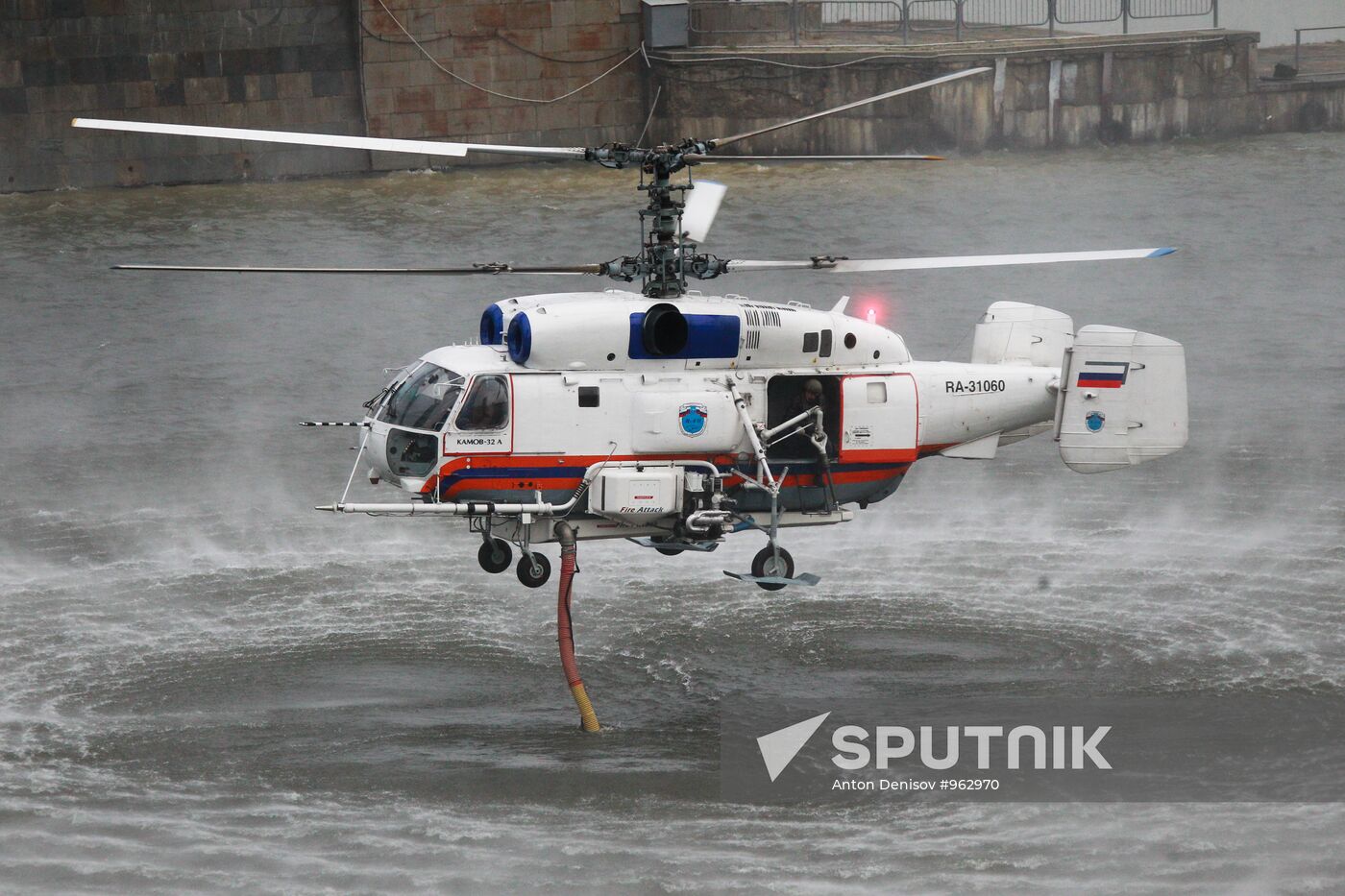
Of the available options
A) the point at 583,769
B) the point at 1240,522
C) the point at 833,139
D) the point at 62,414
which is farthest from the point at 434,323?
the point at 583,769

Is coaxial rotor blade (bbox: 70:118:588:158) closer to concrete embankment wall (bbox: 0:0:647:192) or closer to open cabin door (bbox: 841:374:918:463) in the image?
open cabin door (bbox: 841:374:918:463)

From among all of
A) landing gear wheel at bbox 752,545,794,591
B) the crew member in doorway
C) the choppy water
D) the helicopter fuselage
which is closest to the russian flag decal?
the helicopter fuselage

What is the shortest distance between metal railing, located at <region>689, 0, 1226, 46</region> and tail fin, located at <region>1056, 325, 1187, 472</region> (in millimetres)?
28302

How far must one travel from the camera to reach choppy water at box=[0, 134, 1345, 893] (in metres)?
17.2

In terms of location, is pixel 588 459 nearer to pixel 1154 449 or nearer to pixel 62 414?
pixel 1154 449

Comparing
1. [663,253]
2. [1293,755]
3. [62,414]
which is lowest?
[1293,755]

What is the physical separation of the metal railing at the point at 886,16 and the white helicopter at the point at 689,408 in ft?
91.8

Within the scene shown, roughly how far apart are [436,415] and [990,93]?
31.2m

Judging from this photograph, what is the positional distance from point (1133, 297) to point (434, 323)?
14.5 m

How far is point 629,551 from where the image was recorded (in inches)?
993

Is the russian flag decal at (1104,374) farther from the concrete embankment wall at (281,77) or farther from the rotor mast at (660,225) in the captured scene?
the concrete embankment wall at (281,77)

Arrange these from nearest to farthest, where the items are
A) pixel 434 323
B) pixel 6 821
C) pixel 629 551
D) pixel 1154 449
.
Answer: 1. pixel 6 821
2. pixel 1154 449
3. pixel 629 551
4. pixel 434 323

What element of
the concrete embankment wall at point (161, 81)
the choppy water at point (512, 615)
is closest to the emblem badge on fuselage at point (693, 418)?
the choppy water at point (512, 615)

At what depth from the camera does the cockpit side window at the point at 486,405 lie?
57.6 feet
